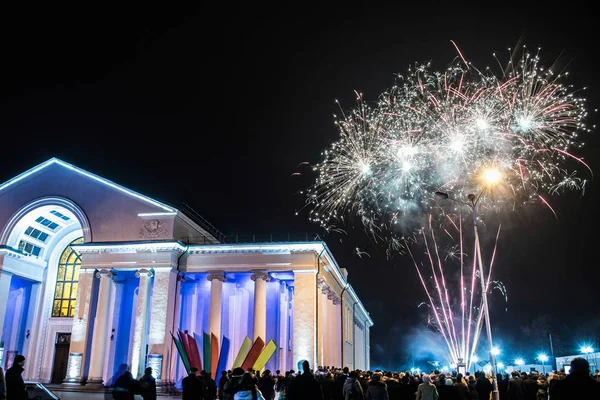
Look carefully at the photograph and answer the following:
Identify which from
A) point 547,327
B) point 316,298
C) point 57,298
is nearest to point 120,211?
point 57,298

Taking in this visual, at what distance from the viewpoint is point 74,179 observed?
2905 centimetres

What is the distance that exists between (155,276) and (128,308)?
3598mm

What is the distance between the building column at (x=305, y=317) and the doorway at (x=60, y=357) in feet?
43.2

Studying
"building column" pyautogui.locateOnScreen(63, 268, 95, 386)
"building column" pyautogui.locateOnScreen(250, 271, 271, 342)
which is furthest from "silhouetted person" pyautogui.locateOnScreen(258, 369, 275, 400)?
"building column" pyautogui.locateOnScreen(63, 268, 95, 386)

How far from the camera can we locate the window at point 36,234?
29688 millimetres

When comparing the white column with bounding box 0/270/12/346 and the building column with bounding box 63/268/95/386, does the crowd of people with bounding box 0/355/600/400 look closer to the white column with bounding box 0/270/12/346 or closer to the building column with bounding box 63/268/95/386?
the building column with bounding box 63/268/95/386

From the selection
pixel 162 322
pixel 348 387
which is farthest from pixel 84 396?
pixel 348 387

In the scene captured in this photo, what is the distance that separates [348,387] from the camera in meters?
11.1

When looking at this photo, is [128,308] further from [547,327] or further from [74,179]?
→ [547,327]

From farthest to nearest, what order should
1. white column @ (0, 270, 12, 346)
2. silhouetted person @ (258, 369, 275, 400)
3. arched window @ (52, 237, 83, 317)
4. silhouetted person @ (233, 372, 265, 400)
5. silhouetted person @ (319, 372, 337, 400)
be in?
arched window @ (52, 237, 83, 317)
white column @ (0, 270, 12, 346)
silhouetted person @ (258, 369, 275, 400)
silhouetted person @ (319, 372, 337, 400)
silhouetted person @ (233, 372, 265, 400)

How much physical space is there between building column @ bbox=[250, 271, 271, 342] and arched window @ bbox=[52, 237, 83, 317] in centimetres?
1149

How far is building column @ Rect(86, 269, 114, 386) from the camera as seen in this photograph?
2527 centimetres

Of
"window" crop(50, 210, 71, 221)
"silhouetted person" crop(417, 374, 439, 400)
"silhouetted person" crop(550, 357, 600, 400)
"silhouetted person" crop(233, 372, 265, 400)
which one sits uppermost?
"window" crop(50, 210, 71, 221)

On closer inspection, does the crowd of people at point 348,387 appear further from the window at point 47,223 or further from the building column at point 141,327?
the window at point 47,223
